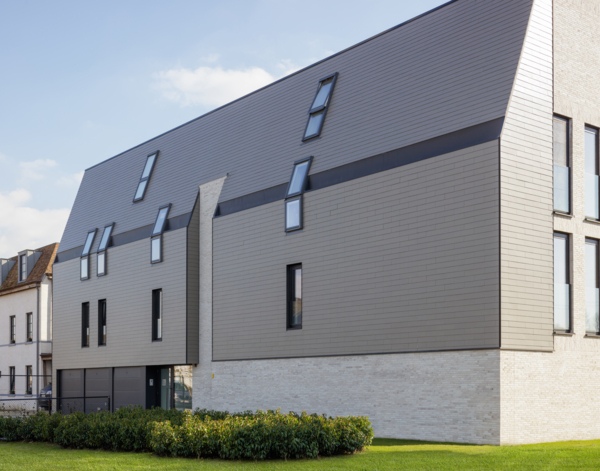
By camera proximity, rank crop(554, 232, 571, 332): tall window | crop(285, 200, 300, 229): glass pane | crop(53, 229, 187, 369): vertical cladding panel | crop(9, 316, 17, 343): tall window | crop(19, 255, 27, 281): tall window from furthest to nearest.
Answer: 1. crop(19, 255, 27, 281): tall window
2. crop(9, 316, 17, 343): tall window
3. crop(53, 229, 187, 369): vertical cladding panel
4. crop(285, 200, 300, 229): glass pane
5. crop(554, 232, 571, 332): tall window

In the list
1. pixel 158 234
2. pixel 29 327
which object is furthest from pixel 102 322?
pixel 29 327

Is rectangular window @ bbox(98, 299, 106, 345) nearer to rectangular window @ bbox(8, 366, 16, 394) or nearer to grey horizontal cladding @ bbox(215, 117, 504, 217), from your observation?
grey horizontal cladding @ bbox(215, 117, 504, 217)

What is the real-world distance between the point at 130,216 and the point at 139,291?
3.71 metres

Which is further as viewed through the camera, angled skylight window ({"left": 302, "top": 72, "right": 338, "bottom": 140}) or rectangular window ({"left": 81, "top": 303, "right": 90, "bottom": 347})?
rectangular window ({"left": 81, "top": 303, "right": 90, "bottom": 347})

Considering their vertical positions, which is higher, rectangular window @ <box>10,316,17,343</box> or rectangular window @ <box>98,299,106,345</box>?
rectangular window @ <box>98,299,106,345</box>

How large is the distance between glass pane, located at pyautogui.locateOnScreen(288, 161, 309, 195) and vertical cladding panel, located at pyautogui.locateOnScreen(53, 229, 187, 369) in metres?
6.04

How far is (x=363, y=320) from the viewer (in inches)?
739

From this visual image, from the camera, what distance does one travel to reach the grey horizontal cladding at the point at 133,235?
2653 centimetres

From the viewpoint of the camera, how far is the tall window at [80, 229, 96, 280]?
31.8 metres

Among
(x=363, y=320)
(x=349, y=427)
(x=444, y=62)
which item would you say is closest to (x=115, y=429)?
(x=349, y=427)

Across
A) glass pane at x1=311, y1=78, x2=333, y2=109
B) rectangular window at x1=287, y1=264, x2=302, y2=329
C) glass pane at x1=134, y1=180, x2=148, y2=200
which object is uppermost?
glass pane at x1=311, y1=78, x2=333, y2=109

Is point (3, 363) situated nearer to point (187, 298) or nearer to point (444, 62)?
point (187, 298)

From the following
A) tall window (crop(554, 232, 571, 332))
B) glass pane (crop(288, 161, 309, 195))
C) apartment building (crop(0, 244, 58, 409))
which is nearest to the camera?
tall window (crop(554, 232, 571, 332))

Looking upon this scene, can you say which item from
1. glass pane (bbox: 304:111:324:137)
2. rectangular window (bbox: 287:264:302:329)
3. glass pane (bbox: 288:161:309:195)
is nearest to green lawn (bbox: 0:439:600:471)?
rectangular window (bbox: 287:264:302:329)
